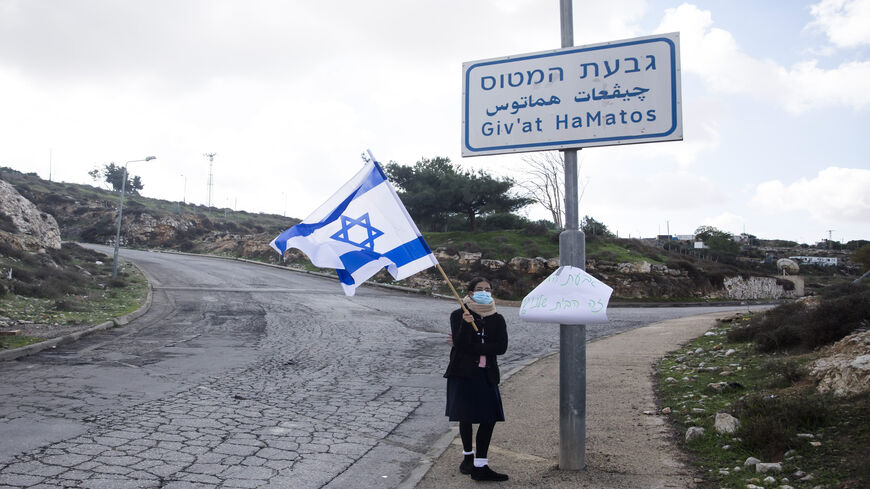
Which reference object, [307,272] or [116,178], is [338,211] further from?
[116,178]

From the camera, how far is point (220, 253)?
5131 cm

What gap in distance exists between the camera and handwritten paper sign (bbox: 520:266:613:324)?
13.9 feet

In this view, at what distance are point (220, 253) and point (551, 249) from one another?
1170 inches

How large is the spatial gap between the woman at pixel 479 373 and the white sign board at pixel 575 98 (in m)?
1.32

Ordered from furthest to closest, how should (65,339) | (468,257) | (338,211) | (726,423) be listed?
(468,257), (65,339), (338,211), (726,423)

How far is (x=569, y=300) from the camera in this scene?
4332 millimetres

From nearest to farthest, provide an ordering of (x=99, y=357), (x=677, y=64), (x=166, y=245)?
(x=677, y=64) → (x=99, y=357) → (x=166, y=245)

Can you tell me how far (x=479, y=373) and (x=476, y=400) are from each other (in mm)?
215

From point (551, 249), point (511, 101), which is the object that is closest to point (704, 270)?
point (551, 249)

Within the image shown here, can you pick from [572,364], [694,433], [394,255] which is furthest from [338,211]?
[694,433]

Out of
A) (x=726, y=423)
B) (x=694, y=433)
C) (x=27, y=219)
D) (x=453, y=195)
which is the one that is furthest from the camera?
(x=453, y=195)

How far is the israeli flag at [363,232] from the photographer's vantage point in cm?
538

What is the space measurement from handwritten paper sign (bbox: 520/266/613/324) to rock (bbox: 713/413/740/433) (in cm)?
198

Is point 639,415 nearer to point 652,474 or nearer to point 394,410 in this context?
point 652,474
